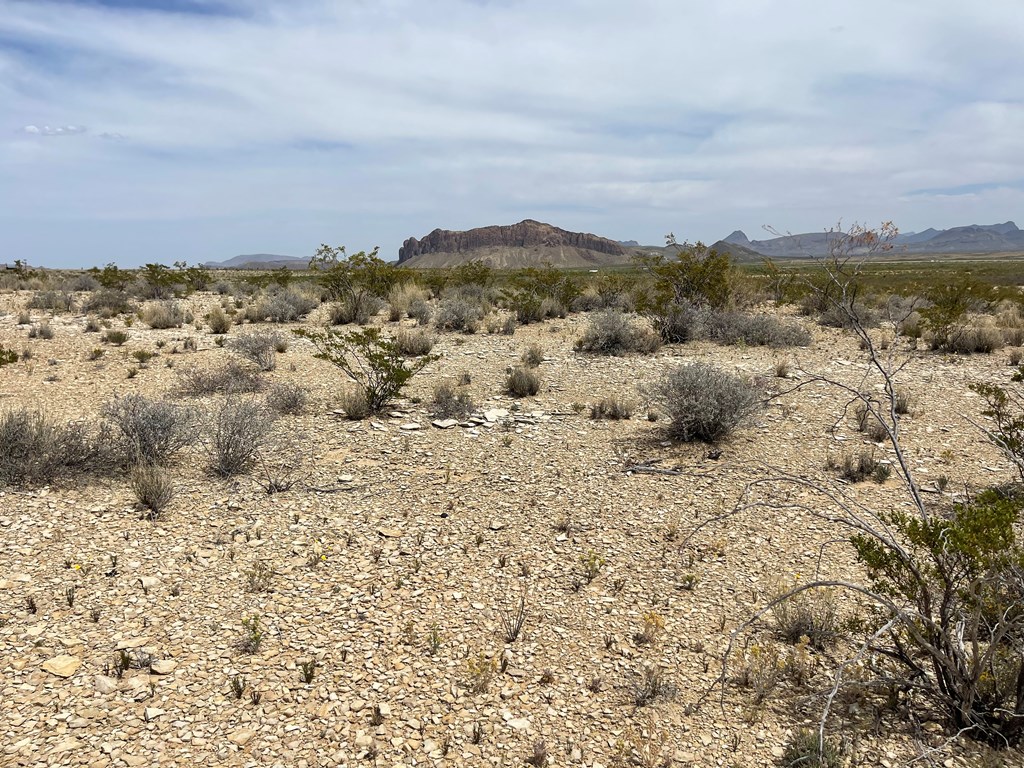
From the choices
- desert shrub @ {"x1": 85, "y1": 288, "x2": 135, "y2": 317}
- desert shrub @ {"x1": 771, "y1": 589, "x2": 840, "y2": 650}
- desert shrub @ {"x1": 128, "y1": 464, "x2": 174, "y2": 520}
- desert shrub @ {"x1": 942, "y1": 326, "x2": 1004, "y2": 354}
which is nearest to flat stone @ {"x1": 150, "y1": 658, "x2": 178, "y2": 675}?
desert shrub @ {"x1": 128, "y1": 464, "x2": 174, "y2": 520}

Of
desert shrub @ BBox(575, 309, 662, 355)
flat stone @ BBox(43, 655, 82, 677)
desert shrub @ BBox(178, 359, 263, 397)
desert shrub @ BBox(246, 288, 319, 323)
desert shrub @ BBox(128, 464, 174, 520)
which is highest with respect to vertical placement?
desert shrub @ BBox(246, 288, 319, 323)

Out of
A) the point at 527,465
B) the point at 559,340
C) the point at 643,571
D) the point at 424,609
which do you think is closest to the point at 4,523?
the point at 424,609

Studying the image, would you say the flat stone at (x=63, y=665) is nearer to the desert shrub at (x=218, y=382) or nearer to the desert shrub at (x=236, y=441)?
the desert shrub at (x=236, y=441)

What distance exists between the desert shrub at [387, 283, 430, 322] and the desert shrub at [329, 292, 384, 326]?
697 mm

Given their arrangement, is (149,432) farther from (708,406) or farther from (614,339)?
(614,339)

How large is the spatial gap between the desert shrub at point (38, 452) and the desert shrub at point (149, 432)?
0.36 m

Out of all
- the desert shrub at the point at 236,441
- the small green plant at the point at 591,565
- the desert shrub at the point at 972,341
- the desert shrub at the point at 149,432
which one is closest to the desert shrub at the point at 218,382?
the desert shrub at the point at 149,432

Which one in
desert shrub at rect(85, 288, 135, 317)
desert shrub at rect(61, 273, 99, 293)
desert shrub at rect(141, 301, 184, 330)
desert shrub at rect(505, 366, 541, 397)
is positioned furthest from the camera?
desert shrub at rect(61, 273, 99, 293)

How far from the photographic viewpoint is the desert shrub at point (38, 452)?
612cm

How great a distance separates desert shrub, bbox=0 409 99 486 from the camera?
6.12m

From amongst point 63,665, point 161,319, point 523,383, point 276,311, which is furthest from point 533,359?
point 161,319

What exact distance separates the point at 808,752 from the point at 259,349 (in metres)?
12.4

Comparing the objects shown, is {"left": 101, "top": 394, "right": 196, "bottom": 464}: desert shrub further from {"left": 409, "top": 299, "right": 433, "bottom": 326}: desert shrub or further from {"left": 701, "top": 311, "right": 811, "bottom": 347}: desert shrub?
{"left": 701, "top": 311, "right": 811, "bottom": 347}: desert shrub

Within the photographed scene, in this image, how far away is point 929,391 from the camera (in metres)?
10.8
